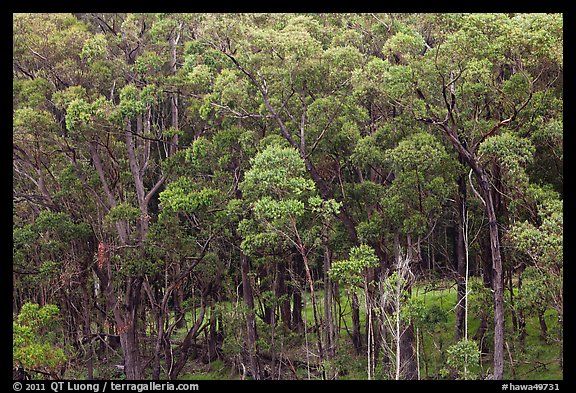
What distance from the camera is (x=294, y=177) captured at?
13.0m

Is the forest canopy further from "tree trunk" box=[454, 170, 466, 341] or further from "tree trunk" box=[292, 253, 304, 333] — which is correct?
"tree trunk" box=[292, 253, 304, 333]

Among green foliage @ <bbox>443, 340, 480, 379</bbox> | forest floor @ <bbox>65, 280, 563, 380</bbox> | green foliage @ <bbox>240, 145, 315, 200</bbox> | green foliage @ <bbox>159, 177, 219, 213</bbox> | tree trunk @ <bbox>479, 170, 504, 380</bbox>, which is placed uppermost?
green foliage @ <bbox>240, 145, 315, 200</bbox>

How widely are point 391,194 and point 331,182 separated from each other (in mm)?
2122

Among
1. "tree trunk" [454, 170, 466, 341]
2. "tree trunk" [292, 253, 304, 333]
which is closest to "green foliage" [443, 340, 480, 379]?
"tree trunk" [454, 170, 466, 341]

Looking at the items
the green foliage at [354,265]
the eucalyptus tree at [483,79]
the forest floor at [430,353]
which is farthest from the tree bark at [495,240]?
the green foliage at [354,265]

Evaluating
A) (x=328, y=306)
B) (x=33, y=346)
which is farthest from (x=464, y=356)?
(x=33, y=346)

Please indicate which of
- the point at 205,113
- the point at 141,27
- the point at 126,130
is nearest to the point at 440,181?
the point at 205,113

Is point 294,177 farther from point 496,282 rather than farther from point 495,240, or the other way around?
point 496,282

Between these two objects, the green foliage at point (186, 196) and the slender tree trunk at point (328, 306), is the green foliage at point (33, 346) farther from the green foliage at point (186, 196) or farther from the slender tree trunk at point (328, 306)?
the slender tree trunk at point (328, 306)

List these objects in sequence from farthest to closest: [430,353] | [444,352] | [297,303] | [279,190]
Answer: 1. [297,303]
2. [430,353]
3. [444,352]
4. [279,190]

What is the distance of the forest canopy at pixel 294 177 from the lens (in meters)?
12.9

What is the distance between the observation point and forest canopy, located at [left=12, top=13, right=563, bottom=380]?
12945 millimetres

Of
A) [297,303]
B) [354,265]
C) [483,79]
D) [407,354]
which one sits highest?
[483,79]

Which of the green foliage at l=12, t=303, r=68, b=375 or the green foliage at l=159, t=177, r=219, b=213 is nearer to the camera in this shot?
the green foliage at l=12, t=303, r=68, b=375
